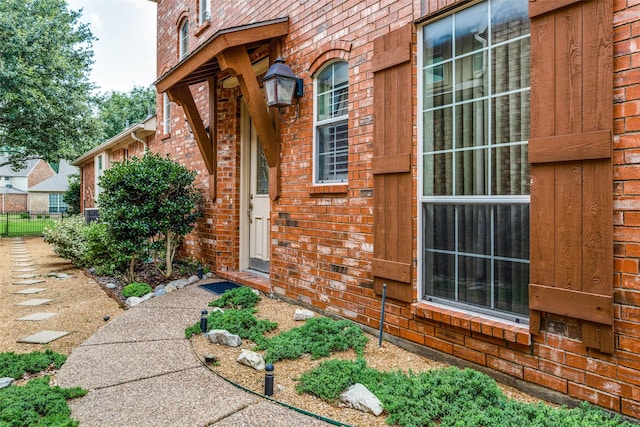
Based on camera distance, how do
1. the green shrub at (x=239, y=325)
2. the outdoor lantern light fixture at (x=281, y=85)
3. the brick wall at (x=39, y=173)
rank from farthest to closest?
the brick wall at (x=39, y=173) < the outdoor lantern light fixture at (x=281, y=85) < the green shrub at (x=239, y=325)

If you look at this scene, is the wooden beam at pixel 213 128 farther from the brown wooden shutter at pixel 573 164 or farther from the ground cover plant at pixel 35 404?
the brown wooden shutter at pixel 573 164

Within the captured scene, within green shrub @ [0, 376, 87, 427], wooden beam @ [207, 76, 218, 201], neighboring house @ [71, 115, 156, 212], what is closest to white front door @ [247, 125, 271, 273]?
wooden beam @ [207, 76, 218, 201]

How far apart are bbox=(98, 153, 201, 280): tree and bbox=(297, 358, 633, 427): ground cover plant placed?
13.2 ft

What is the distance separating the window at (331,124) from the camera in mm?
4035

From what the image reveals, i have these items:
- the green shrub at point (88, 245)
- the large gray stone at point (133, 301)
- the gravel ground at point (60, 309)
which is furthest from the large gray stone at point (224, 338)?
the green shrub at point (88, 245)

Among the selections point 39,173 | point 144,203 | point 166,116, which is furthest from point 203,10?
point 39,173

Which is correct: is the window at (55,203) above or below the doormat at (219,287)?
above

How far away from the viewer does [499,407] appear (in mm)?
2242

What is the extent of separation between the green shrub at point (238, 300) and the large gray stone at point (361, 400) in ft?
7.26

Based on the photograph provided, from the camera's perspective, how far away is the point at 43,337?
4035mm

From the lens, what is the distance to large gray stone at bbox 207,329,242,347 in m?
3.39

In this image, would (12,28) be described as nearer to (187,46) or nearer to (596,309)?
(187,46)

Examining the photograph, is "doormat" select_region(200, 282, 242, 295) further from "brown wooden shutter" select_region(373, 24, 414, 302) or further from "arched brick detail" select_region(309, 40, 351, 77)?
"arched brick detail" select_region(309, 40, 351, 77)

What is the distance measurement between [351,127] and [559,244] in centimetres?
205
